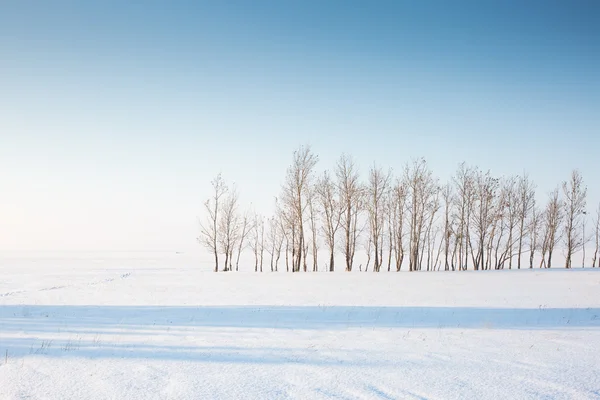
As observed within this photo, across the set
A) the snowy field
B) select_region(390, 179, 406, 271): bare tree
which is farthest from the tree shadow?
select_region(390, 179, 406, 271): bare tree

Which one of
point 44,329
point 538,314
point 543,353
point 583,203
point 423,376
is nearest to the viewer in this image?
point 423,376

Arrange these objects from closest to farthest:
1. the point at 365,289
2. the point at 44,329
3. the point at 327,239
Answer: the point at 44,329, the point at 365,289, the point at 327,239

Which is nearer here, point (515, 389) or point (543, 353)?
point (515, 389)

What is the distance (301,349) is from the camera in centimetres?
802

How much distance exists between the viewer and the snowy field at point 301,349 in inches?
219

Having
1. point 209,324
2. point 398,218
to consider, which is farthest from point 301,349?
point 398,218

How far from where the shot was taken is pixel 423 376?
20.2ft

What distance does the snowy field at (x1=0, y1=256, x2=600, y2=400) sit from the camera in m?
5.56

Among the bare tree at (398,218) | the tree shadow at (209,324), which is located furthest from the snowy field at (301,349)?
the bare tree at (398,218)

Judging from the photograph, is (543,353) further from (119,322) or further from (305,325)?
(119,322)

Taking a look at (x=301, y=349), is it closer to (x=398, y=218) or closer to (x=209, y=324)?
(x=209, y=324)

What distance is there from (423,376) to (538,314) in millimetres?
9829

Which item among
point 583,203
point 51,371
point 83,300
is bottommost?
point 83,300

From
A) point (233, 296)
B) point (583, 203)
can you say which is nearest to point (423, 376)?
point (233, 296)
